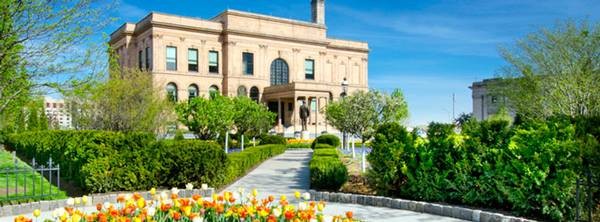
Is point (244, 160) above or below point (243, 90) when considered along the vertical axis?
below

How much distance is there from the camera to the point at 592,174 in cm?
727

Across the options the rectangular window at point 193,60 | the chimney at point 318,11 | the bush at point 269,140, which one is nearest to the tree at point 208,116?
the bush at point 269,140

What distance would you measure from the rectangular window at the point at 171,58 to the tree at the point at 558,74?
35322 mm

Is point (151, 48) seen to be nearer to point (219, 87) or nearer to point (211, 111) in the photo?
point (219, 87)

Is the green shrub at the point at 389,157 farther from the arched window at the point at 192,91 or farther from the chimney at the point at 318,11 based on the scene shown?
the chimney at the point at 318,11

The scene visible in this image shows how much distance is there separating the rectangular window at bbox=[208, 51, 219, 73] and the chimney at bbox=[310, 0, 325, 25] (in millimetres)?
17279

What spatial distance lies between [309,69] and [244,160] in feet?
157

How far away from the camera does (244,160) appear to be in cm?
1596

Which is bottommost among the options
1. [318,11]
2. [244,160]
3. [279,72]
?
[244,160]

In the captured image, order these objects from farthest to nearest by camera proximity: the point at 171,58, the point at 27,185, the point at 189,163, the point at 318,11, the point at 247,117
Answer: the point at 318,11 < the point at 171,58 < the point at 247,117 < the point at 27,185 < the point at 189,163

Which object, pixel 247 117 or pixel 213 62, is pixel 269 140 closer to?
pixel 247 117

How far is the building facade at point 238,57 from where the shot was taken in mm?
52719

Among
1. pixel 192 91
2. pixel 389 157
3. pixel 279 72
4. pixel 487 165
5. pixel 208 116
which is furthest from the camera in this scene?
pixel 279 72

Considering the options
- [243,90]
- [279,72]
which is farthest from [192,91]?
[279,72]
